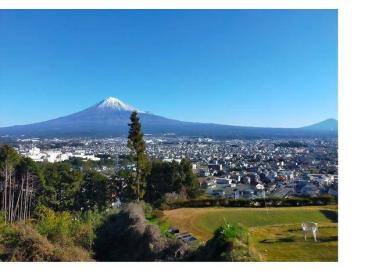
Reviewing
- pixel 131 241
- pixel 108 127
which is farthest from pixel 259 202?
pixel 108 127

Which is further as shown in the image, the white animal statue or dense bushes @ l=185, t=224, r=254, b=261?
the white animal statue

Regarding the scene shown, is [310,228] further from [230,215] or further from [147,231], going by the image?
[230,215]

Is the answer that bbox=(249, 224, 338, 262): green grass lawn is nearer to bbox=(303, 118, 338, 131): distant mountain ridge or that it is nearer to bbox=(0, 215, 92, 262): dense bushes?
bbox=(0, 215, 92, 262): dense bushes

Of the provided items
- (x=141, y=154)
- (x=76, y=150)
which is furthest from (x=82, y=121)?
(x=141, y=154)

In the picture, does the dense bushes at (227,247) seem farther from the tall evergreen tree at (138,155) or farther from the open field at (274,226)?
the tall evergreen tree at (138,155)

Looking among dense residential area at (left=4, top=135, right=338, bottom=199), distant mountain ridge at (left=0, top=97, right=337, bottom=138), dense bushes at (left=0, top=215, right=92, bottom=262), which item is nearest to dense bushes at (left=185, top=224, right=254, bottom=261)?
dense bushes at (left=0, top=215, right=92, bottom=262)

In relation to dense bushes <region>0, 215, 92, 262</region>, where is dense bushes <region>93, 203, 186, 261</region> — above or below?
below

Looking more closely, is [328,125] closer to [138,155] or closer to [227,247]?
[138,155]
